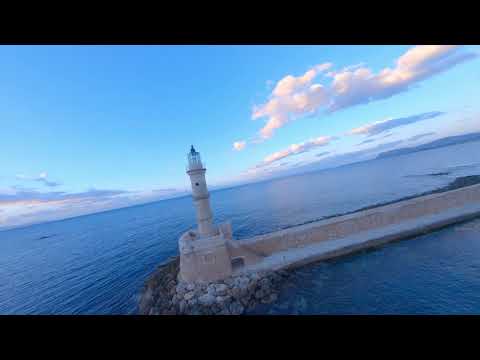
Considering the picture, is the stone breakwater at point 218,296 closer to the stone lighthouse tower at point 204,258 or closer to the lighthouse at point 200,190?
the stone lighthouse tower at point 204,258

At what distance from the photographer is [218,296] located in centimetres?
1328

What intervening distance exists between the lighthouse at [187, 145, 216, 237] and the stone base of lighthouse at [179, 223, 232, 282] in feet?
4.41

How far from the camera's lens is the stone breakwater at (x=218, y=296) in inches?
509

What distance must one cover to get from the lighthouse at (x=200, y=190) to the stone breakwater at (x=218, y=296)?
151 inches

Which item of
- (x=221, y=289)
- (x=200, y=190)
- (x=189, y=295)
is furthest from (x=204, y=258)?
(x=200, y=190)

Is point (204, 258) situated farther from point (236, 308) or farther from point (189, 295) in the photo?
point (236, 308)

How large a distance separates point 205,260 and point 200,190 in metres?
5.09
